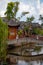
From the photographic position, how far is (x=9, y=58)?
59.4 ft

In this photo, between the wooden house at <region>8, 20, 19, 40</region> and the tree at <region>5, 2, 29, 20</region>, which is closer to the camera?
the wooden house at <region>8, 20, 19, 40</region>

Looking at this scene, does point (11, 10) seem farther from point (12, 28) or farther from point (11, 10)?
point (12, 28)

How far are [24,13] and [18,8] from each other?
5.06 m

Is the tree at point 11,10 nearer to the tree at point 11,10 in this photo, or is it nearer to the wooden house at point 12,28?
the tree at point 11,10

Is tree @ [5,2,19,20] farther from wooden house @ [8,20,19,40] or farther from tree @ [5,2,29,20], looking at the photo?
wooden house @ [8,20,19,40]

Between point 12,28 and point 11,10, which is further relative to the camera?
point 11,10

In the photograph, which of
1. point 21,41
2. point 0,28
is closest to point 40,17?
point 21,41

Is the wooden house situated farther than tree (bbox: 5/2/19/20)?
No

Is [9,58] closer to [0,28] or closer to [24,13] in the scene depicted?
[0,28]

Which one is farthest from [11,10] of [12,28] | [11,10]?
[12,28]

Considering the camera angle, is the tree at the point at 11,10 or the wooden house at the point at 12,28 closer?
the wooden house at the point at 12,28

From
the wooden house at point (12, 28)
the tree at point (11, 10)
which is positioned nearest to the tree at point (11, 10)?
the tree at point (11, 10)

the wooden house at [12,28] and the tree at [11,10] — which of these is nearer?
the wooden house at [12,28]

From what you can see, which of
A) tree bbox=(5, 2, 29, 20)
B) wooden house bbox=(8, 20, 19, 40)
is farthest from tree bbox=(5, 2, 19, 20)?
wooden house bbox=(8, 20, 19, 40)
